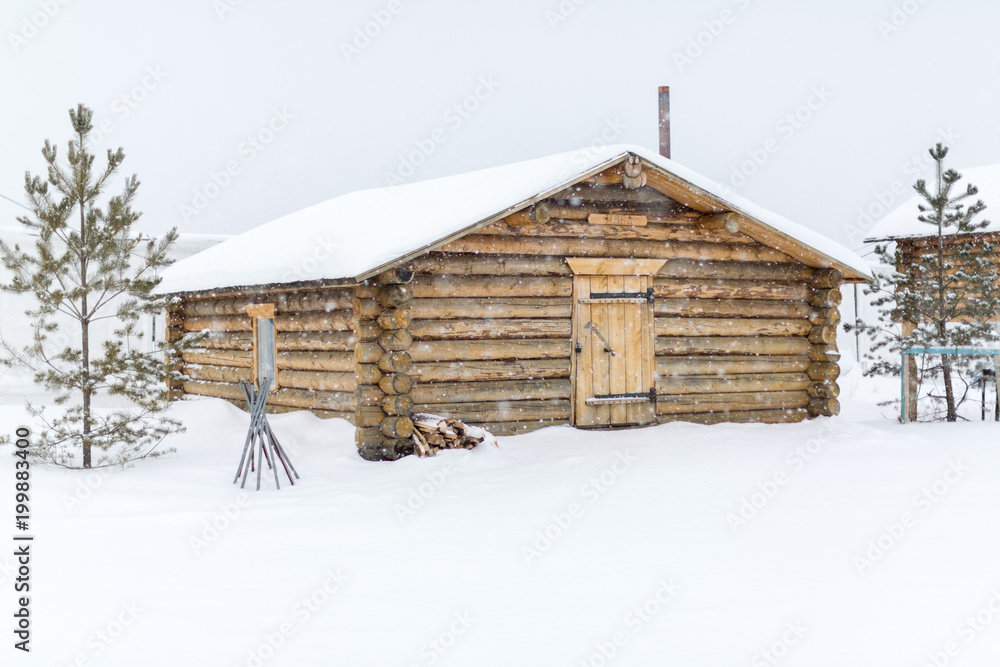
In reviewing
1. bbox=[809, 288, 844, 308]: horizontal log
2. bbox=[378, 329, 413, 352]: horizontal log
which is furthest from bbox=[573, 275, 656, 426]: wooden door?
bbox=[809, 288, 844, 308]: horizontal log

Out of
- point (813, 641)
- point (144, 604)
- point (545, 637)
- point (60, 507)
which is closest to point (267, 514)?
point (60, 507)

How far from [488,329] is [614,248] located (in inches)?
81.3

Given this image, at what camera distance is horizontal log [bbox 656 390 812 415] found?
1208cm

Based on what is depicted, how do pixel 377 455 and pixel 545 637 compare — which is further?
pixel 377 455

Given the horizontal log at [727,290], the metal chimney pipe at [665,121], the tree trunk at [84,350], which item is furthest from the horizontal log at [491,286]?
the metal chimney pipe at [665,121]

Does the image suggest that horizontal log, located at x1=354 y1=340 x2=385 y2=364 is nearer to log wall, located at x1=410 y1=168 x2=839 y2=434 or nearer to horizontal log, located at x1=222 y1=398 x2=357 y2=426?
log wall, located at x1=410 y1=168 x2=839 y2=434

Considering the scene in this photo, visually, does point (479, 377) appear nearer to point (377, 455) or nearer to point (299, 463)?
point (377, 455)

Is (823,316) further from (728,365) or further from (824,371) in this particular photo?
(728,365)

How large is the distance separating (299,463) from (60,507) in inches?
105

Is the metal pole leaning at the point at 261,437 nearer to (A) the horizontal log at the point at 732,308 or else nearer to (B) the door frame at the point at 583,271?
(B) the door frame at the point at 583,271

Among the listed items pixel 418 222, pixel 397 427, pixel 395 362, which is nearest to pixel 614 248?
pixel 418 222

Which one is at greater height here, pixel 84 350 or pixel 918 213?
pixel 918 213

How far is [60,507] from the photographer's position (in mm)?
7848

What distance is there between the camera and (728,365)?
488 inches
